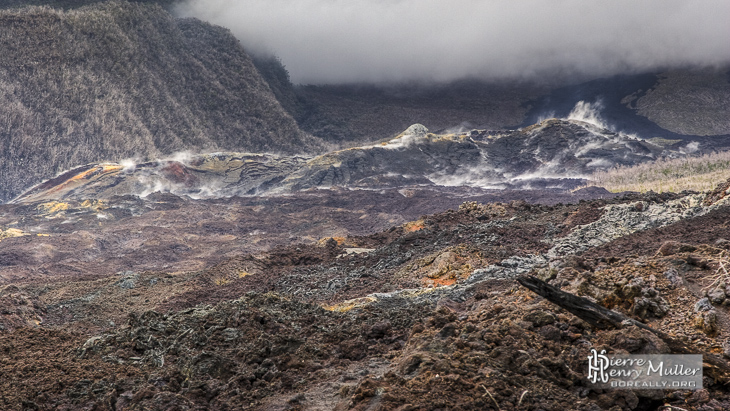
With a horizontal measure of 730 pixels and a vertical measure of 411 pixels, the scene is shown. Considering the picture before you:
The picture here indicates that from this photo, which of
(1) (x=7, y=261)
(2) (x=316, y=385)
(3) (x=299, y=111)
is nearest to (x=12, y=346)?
(2) (x=316, y=385)

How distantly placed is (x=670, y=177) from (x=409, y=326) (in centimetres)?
3431

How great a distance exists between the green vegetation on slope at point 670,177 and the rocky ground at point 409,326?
1566 cm

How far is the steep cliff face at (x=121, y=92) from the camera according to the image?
178ft

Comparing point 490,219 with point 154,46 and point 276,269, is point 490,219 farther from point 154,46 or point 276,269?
point 154,46

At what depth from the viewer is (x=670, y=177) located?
34719 mm

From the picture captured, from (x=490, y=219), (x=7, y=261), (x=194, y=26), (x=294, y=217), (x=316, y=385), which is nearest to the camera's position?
(x=316, y=385)

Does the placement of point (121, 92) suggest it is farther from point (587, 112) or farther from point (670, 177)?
point (587, 112)

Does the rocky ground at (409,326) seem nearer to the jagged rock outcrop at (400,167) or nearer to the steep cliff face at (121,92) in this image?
the jagged rock outcrop at (400,167)

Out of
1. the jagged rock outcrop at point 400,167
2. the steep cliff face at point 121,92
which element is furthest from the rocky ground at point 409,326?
the steep cliff face at point 121,92

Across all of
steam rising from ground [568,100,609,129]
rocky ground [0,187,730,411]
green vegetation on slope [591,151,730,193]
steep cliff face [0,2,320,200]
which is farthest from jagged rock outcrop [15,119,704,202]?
rocky ground [0,187,730,411]

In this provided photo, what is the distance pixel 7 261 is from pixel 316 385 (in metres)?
27.1

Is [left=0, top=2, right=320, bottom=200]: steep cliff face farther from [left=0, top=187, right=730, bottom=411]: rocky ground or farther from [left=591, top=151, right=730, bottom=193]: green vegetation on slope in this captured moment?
[left=0, top=187, right=730, bottom=411]: rocky ground

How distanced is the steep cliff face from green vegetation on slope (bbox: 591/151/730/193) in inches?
1660

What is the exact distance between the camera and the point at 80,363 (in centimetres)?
635
